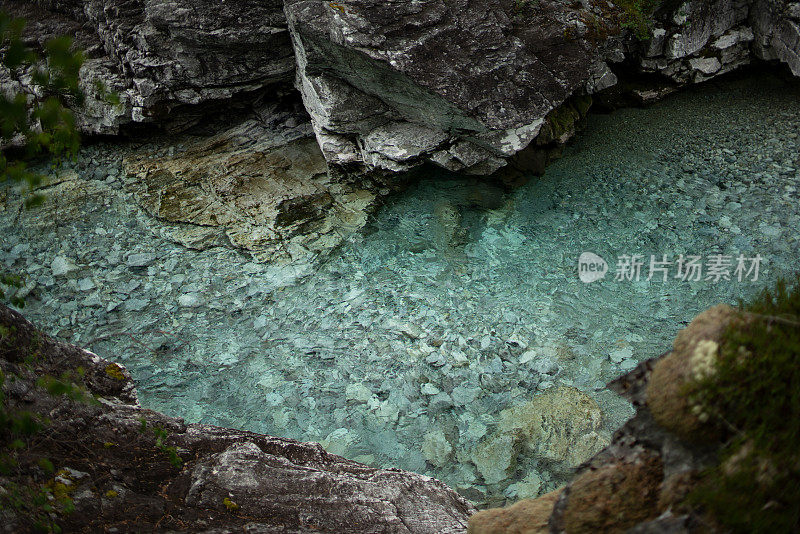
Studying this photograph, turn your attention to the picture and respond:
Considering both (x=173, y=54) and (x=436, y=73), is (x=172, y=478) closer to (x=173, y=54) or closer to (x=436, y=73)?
(x=436, y=73)

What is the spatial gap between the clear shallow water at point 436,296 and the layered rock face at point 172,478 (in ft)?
4.50

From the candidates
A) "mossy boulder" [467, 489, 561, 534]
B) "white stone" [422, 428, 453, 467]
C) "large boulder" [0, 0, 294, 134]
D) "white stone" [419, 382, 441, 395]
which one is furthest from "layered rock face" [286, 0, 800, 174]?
"mossy boulder" [467, 489, 561, 534]

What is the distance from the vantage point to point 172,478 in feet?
13.0

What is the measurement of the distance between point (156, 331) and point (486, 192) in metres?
5.95

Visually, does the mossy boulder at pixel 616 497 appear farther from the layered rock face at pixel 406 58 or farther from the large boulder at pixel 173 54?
the large boulder at pixel 173 54

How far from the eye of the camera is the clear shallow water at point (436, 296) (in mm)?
6348

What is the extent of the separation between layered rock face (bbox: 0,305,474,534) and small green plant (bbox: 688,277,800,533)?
230 centimetres

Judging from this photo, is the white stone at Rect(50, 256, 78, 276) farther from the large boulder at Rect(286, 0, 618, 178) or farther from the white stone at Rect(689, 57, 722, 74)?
the white stone at Rect(689, 57, 722, 74)

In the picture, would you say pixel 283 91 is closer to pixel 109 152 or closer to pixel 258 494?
pixel 109 152

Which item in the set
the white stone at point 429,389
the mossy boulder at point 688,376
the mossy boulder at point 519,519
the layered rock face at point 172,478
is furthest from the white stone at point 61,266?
the mossy boulder at point 688,376

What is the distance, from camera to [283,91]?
10523mm

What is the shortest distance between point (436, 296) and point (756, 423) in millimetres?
5514

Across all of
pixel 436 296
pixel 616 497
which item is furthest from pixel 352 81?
pixel 616 497

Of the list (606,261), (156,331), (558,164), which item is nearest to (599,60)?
(558,164)
